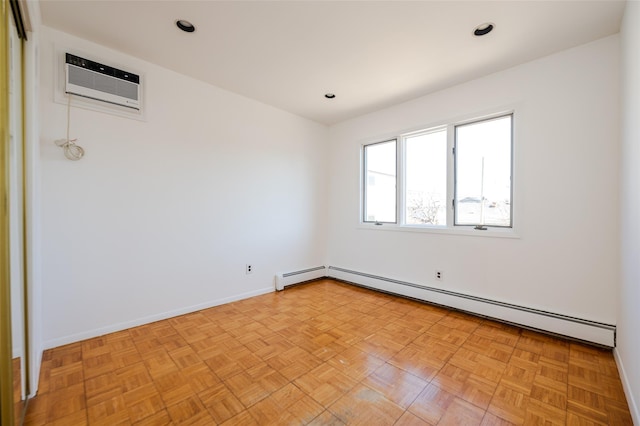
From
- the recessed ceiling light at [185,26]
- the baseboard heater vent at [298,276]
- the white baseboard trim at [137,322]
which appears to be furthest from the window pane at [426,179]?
the recessed ceiling light at [185,26]

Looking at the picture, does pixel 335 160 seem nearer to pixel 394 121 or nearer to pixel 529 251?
pixel 394 121

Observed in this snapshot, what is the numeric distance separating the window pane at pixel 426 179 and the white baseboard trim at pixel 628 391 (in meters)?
1.77

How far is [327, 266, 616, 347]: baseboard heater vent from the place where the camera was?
2.24 m

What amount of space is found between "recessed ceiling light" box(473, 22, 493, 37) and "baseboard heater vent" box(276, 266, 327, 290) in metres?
3.42

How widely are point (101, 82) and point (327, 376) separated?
10.2ft

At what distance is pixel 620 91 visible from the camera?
2.11 metres

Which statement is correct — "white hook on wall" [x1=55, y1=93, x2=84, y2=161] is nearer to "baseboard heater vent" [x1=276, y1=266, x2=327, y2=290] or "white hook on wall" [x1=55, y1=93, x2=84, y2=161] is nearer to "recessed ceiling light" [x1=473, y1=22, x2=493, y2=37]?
"baseboard heater vent" [x1=276, y1=266, x2=327, y2=290]

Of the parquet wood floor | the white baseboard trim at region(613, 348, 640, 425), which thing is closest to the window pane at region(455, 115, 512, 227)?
the parquet wood floor

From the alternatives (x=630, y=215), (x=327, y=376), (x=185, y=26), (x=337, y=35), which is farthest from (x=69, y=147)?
(x=630, y=215)

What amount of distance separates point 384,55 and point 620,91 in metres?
1.90

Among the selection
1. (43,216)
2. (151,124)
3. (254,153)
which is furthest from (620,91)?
(43,216)

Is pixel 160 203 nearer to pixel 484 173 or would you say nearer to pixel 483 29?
pixel 483 29

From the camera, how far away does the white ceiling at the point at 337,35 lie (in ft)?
6.31

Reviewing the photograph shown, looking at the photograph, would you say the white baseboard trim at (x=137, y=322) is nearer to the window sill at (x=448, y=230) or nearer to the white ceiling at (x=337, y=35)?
the window sill at (x=448, y=230)
